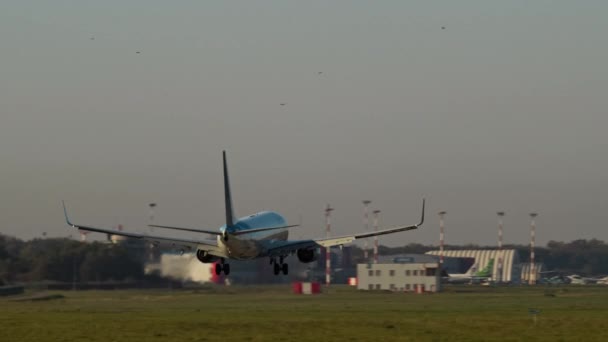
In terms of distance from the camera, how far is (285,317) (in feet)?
442

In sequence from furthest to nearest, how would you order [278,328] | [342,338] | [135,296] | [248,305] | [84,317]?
[135,296] < [248,305] < [84,317] < [278,328] < [342,338]

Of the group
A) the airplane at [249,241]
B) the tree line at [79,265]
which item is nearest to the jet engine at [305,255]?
the airplane at [249,241]

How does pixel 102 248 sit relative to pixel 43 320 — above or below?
above

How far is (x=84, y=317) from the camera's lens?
13325cm

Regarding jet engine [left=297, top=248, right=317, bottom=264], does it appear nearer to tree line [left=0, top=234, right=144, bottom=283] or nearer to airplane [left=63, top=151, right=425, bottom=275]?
airplane [left=63, top=151, right=425, bottom=275]

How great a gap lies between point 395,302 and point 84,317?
211ft

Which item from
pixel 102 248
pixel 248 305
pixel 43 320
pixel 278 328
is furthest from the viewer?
pixel 102 248

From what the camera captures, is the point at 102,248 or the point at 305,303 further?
the point at 102,248

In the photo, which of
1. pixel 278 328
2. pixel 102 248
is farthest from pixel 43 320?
pixel 102 248

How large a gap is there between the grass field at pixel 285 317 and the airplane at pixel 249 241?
9.65 metres

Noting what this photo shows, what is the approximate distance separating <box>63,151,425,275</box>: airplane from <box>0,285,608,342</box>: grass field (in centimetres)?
965

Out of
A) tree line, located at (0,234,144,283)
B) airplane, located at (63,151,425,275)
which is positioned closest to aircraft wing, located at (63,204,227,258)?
airplane, located at (63,151,425,275)

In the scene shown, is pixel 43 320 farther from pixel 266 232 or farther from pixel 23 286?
pixel 23 286

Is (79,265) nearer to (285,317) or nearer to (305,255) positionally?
(285,317)
